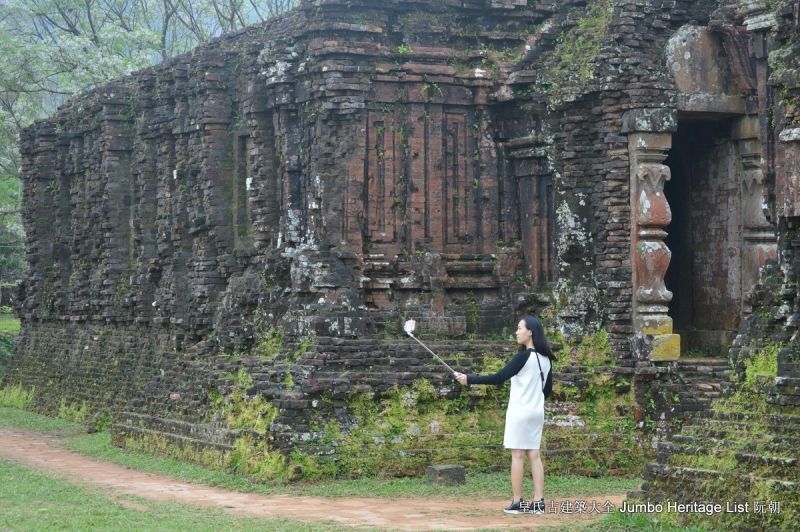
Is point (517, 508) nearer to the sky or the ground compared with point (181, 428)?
nearer to the ground

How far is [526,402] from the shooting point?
13367 millimetres

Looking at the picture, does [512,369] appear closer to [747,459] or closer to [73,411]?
[747,459]

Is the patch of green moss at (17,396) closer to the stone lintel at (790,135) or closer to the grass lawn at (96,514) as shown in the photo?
the grass lawn at (96,514)

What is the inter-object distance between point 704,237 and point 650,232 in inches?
67.7

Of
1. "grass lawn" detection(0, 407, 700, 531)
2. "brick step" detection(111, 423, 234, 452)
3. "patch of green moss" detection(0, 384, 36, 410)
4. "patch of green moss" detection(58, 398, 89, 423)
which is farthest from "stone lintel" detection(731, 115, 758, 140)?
"patch of green moss" detection(0, 384, 36, 410)

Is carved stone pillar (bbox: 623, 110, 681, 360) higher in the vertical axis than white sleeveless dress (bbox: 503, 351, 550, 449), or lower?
higher

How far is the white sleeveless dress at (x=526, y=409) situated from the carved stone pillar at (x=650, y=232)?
15.7 feet

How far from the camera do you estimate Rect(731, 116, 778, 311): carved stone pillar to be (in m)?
18.5

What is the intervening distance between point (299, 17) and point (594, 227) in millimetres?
4490

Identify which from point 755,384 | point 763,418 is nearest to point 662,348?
point 755,384

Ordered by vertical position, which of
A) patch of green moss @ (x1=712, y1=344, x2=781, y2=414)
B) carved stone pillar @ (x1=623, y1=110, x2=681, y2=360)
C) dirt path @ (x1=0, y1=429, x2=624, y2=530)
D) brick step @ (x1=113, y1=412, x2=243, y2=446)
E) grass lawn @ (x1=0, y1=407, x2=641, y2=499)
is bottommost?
dirt path @ (x1=0, y1=429, x2=624, y2=530)

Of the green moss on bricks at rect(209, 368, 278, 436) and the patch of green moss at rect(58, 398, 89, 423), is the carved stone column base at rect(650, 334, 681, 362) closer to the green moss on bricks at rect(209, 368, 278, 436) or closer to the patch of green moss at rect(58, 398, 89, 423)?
the green moss on bricks at rect(209, 368, 278, 436)

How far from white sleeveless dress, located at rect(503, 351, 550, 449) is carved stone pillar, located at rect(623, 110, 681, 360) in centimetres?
479

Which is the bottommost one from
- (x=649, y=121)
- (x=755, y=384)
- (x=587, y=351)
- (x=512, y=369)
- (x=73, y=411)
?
(x=73, y=411)
